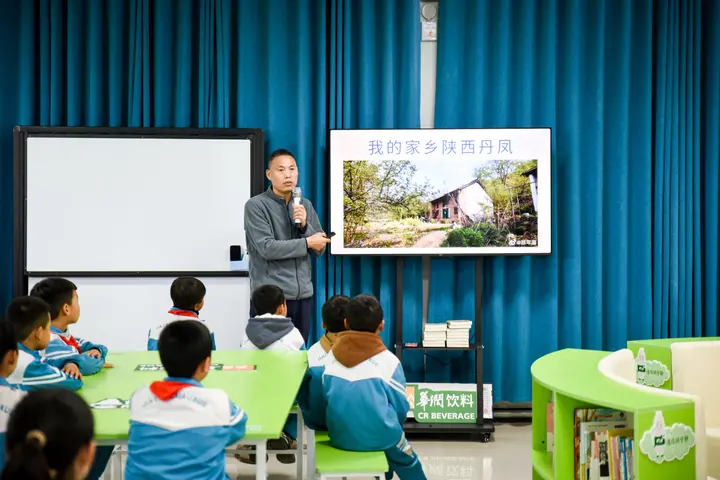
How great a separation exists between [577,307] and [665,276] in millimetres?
630

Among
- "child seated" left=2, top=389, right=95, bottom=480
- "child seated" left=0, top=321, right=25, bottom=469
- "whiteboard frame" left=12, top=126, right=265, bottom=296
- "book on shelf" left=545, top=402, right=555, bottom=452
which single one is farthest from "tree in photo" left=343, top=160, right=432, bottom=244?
"child seated" left=2, top=389, right=95, bottom=480

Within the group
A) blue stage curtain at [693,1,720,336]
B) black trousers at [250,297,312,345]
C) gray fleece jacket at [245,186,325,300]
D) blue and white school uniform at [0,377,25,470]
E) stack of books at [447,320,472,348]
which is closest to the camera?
blue and white school uniform at [0,377,25,470]

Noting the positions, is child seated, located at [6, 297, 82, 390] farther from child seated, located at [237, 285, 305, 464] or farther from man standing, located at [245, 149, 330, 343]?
man standing, located at [245, 149, 330, 343]

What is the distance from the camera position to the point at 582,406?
8.13 ft

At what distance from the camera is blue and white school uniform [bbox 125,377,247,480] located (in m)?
1.82

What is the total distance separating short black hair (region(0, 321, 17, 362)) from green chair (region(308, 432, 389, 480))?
1.01 meters

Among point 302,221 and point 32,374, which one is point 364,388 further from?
point 302,221

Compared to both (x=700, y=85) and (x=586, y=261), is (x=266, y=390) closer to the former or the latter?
(x=586, y=261)

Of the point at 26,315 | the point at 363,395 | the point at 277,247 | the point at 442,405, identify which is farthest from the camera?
→ the point at 442,405

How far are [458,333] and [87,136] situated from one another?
8.31 ft

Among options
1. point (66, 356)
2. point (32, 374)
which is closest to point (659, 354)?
point (66, 356)

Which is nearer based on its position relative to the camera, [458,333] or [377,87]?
[458,333]

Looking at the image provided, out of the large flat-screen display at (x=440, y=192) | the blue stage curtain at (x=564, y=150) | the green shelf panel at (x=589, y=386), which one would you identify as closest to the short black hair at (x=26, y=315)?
the green shelf panel at (x=589, y=386)

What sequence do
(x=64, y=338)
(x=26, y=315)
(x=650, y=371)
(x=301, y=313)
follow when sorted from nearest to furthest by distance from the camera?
(x=26, y=315)
(x=64, y=338)
(x=650, y=371)
(x=301, y=313)
